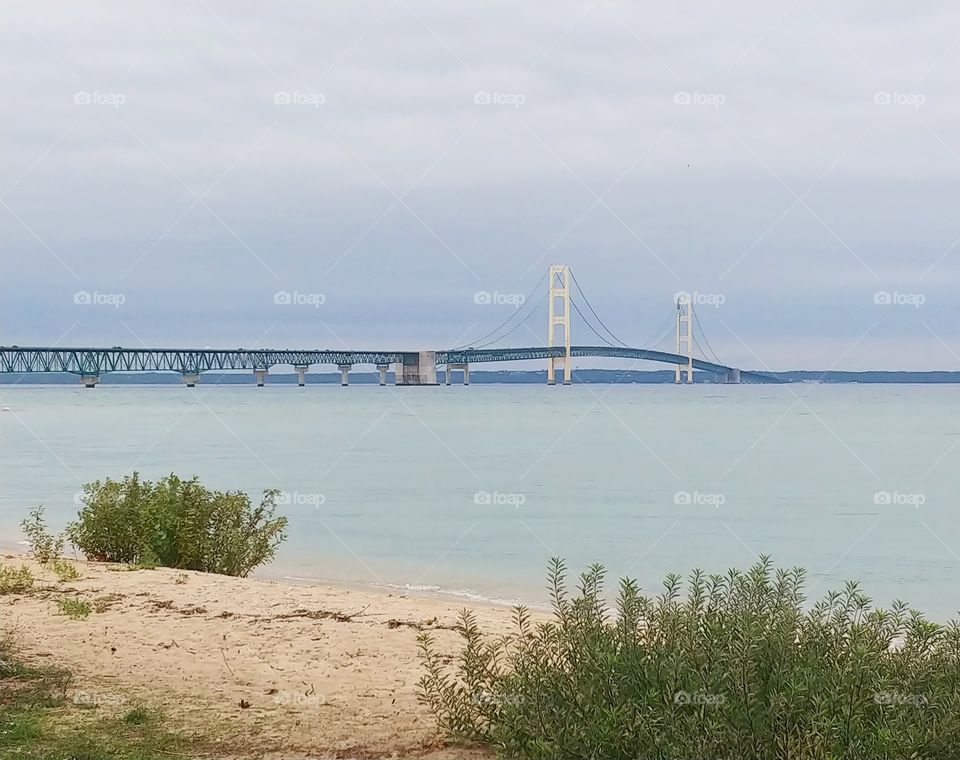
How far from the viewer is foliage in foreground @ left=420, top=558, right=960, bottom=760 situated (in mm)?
4516

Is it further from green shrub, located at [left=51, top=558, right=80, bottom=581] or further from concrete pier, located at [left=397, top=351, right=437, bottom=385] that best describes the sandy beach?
concrete pier, located at [left=397, top=351, right=437, bottom=385]

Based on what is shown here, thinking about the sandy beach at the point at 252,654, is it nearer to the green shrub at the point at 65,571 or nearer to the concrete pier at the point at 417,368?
the green shrub at the point at 65,571

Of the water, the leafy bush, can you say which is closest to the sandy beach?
the leafy bush

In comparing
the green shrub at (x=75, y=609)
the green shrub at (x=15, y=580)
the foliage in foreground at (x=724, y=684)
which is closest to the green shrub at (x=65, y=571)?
the green shrub at (x=15, y=580)

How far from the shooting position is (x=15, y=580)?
415 inches

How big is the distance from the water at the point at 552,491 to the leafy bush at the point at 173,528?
302 centimetres

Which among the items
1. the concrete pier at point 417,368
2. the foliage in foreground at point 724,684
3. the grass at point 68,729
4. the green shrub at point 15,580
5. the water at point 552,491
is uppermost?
the concrete pier at point 417,368

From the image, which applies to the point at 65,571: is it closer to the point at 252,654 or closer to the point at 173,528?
the point at 173,528

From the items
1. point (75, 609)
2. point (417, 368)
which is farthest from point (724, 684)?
point (417, 368)

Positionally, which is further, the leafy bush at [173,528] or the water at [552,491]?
the water at [552,491]

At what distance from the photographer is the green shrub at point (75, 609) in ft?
29.9

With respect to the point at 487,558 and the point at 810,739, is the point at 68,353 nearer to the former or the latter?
the point at 487,558

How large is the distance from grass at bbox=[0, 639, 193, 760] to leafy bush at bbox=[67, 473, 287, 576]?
5575 mm

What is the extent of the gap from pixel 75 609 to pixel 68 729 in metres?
3.34
